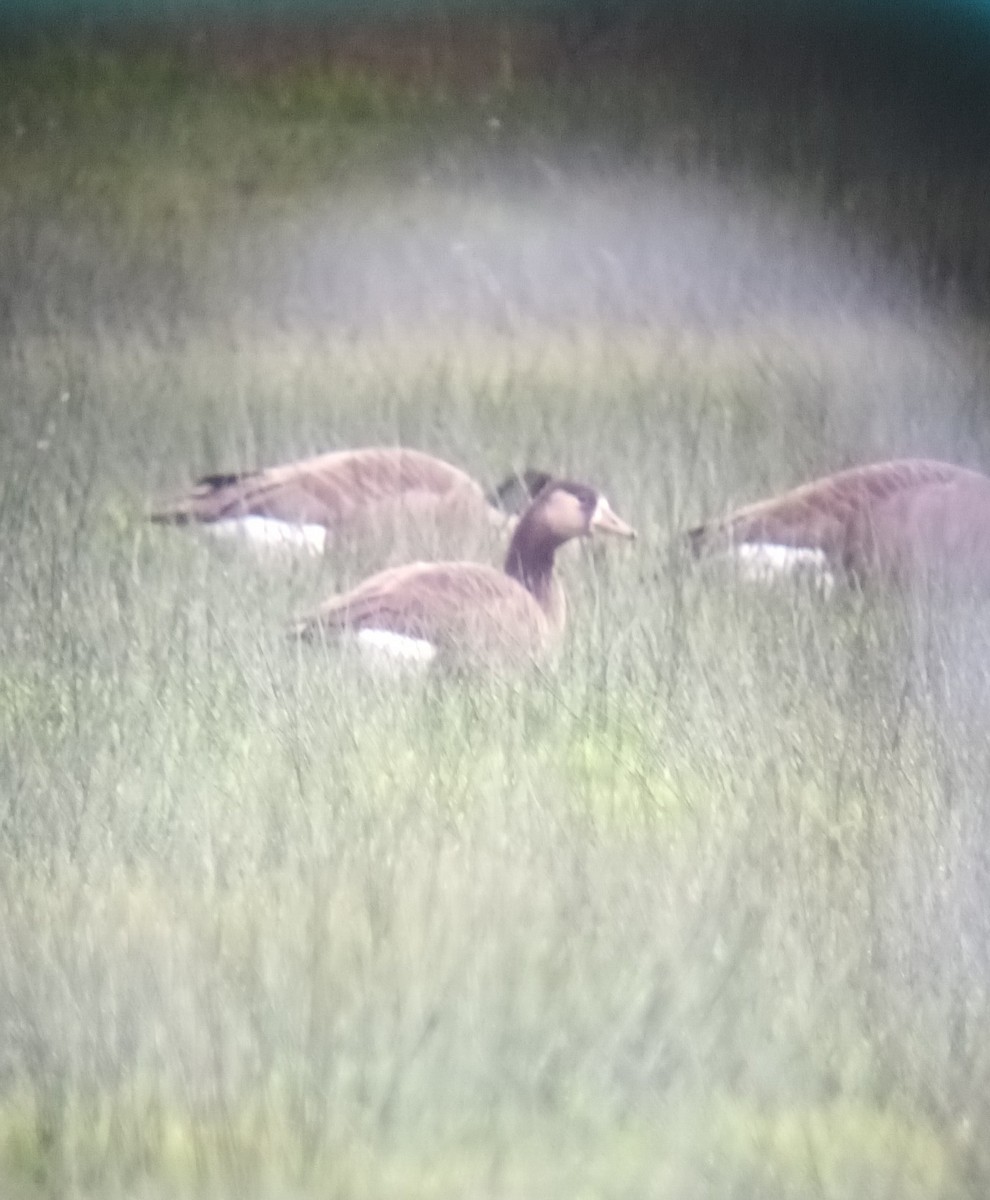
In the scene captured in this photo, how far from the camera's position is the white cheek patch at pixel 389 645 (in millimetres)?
1593

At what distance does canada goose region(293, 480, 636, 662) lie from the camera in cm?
159

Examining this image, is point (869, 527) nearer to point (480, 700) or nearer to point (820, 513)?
point (820, 513)

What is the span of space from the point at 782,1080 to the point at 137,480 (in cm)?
99

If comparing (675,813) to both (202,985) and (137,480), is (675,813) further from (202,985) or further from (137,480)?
(137,480)

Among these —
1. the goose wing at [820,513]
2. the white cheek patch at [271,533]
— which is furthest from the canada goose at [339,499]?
the goose wing at [820,513]

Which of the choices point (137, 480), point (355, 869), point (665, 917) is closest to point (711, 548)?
point (665, 917)

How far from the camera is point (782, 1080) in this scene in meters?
1.54

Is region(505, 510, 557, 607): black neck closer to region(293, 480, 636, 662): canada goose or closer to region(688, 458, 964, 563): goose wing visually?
region(293, 480, 636, 662): canada goose

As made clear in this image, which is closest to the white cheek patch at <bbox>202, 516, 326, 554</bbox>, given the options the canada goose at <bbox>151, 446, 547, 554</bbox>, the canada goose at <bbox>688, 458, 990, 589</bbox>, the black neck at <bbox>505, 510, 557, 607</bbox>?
the canada goose at <bbox>151, 446, 547, 554</bbox>

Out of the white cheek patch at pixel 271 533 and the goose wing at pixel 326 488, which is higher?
the goose wing at pixel 326 488

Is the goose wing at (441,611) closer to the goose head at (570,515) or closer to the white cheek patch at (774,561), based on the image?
the goose head at (570,515)

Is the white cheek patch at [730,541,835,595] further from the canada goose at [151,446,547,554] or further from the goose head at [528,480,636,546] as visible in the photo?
the canada goose at [151,446,547,554]

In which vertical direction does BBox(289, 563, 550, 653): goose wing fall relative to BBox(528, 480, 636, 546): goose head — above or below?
below

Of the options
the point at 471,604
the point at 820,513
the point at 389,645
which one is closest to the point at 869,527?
the point at 820,513
